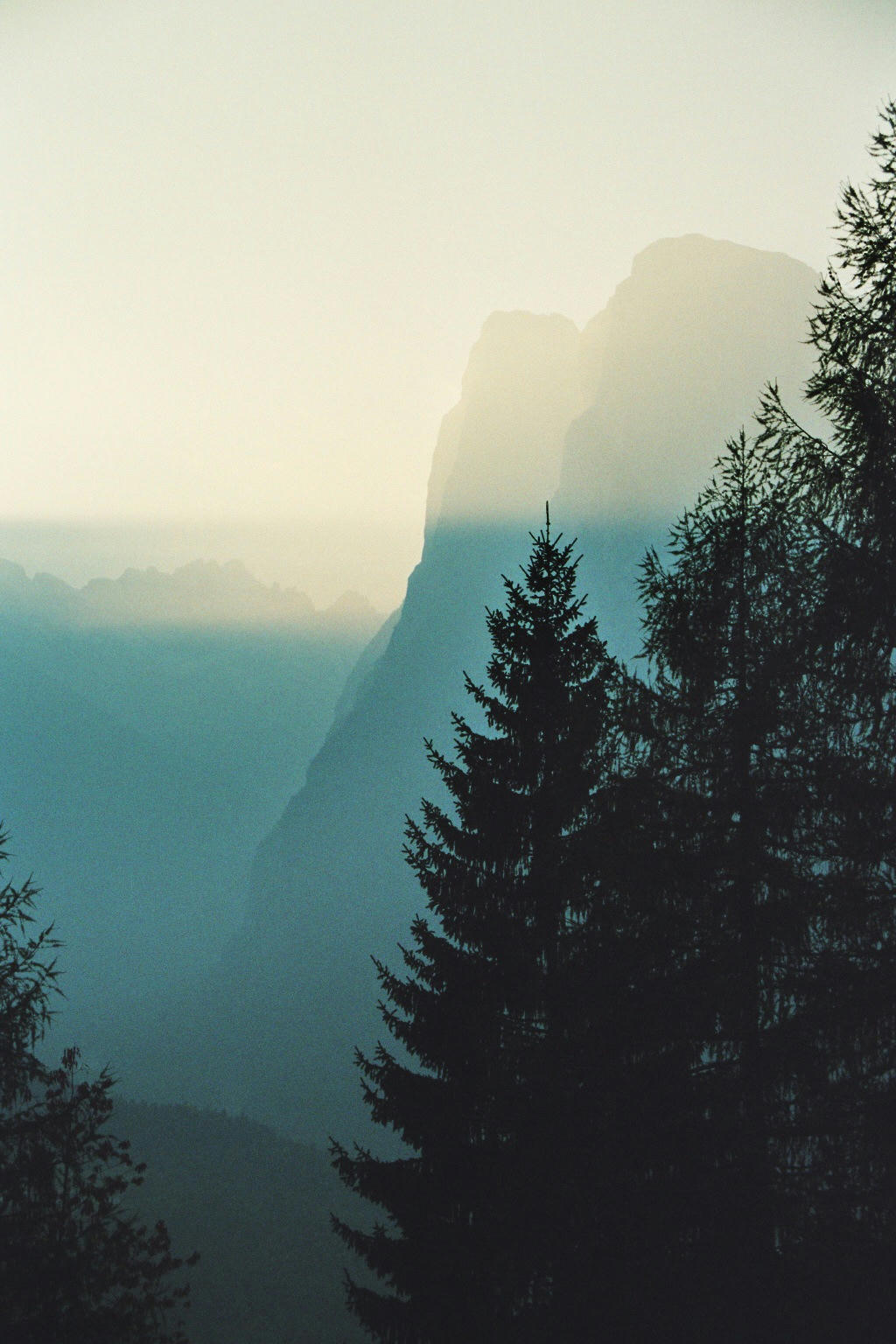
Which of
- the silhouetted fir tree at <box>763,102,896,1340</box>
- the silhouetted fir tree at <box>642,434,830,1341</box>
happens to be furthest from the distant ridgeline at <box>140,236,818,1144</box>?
the silhouetted fir tree at <box>763,102,896,1340</box>

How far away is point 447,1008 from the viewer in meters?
10.2

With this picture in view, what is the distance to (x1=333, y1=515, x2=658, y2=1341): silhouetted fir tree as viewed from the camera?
8.93 m

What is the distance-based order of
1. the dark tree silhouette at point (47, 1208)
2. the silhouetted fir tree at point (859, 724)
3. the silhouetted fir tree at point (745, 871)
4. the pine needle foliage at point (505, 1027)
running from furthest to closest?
the dark tree silhouette at point (47, 1208) < the pine needle foliage at point (505, 1027) < the silhouetted fir tree at point (745, 871) < the silhouetted fir tree at point (859, 724)

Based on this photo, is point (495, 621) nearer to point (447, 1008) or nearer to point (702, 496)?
point (702, 496)

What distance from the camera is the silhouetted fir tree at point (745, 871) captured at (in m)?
7.66

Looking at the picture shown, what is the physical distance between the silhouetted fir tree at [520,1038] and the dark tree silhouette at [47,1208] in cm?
239

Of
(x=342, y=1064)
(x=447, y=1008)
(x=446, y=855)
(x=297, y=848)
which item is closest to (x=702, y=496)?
(x=446, y=855)

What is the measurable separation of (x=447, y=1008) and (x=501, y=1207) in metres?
1.88

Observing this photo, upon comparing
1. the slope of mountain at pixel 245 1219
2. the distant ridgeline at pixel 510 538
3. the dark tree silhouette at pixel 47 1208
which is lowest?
the slope of mountain at pixel 245 1219

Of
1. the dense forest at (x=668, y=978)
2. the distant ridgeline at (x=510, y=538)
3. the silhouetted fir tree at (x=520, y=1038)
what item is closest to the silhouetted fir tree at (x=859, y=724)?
the dense forest at (x=668, y=978)

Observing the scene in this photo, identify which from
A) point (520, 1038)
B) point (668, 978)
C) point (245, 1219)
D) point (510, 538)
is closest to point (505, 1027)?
point (520, 1038)

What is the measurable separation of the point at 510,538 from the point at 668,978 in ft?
587

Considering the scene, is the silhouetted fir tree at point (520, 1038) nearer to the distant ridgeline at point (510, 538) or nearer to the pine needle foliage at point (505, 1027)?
the pine needle foliage at point (505, 1027)

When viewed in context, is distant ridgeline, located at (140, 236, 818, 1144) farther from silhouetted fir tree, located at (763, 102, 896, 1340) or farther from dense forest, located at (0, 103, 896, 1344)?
silhouetted fir tree, located at (763, 102, 896, 1340)
